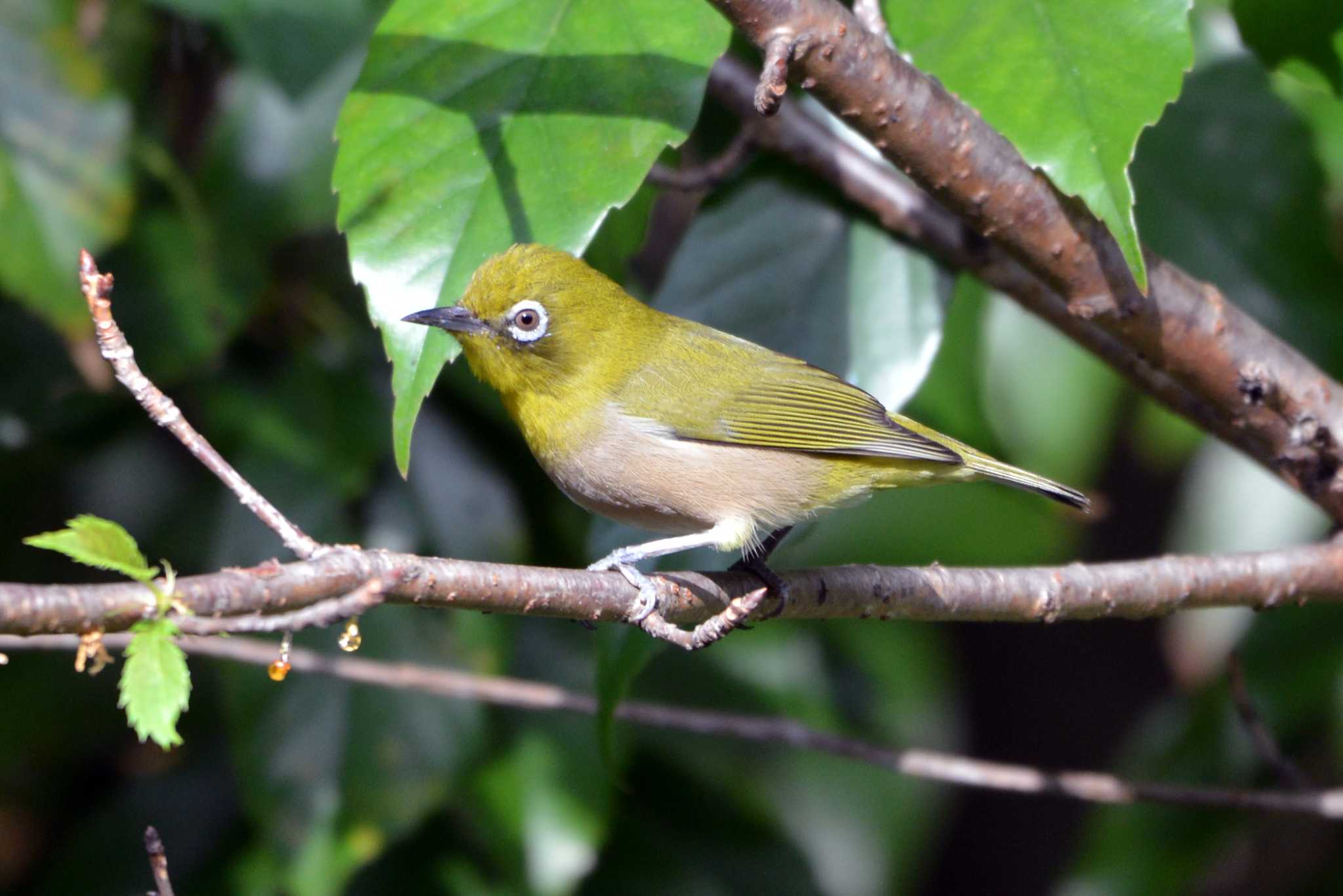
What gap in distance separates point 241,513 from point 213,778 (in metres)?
0.96

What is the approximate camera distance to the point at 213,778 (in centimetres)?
409

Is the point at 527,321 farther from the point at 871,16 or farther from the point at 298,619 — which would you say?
the point at 298,619

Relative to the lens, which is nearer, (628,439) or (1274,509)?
(628,439)

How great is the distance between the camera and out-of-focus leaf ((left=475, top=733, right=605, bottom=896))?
359cm

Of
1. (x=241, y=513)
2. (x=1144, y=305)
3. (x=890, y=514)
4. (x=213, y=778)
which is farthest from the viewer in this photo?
(x=890, y=514)

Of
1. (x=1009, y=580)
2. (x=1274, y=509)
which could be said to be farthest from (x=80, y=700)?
(x=1274, y=509)

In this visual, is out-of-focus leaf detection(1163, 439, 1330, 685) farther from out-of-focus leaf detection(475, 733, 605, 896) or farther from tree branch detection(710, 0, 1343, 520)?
out-of-focus leaf detection(475, 733, 605, 896)

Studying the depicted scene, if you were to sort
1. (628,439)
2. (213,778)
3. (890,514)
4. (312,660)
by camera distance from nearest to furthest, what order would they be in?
(628,439) → (312,660) → (213,778) → (890,514)

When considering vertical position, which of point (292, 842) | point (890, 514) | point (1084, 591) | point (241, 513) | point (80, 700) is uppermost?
point (890, 514)

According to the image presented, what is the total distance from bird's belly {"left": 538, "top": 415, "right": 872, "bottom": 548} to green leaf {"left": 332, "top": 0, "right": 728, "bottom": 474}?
663 mm

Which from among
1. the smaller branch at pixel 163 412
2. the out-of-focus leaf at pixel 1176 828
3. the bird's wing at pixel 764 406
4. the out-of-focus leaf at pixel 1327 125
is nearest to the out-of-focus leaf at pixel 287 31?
the bird's wing at pixel 764 406

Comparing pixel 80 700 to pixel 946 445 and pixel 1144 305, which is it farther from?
pixel 1144 305

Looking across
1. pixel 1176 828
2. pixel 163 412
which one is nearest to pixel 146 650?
pixel 163 412

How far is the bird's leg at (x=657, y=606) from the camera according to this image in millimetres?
1845
